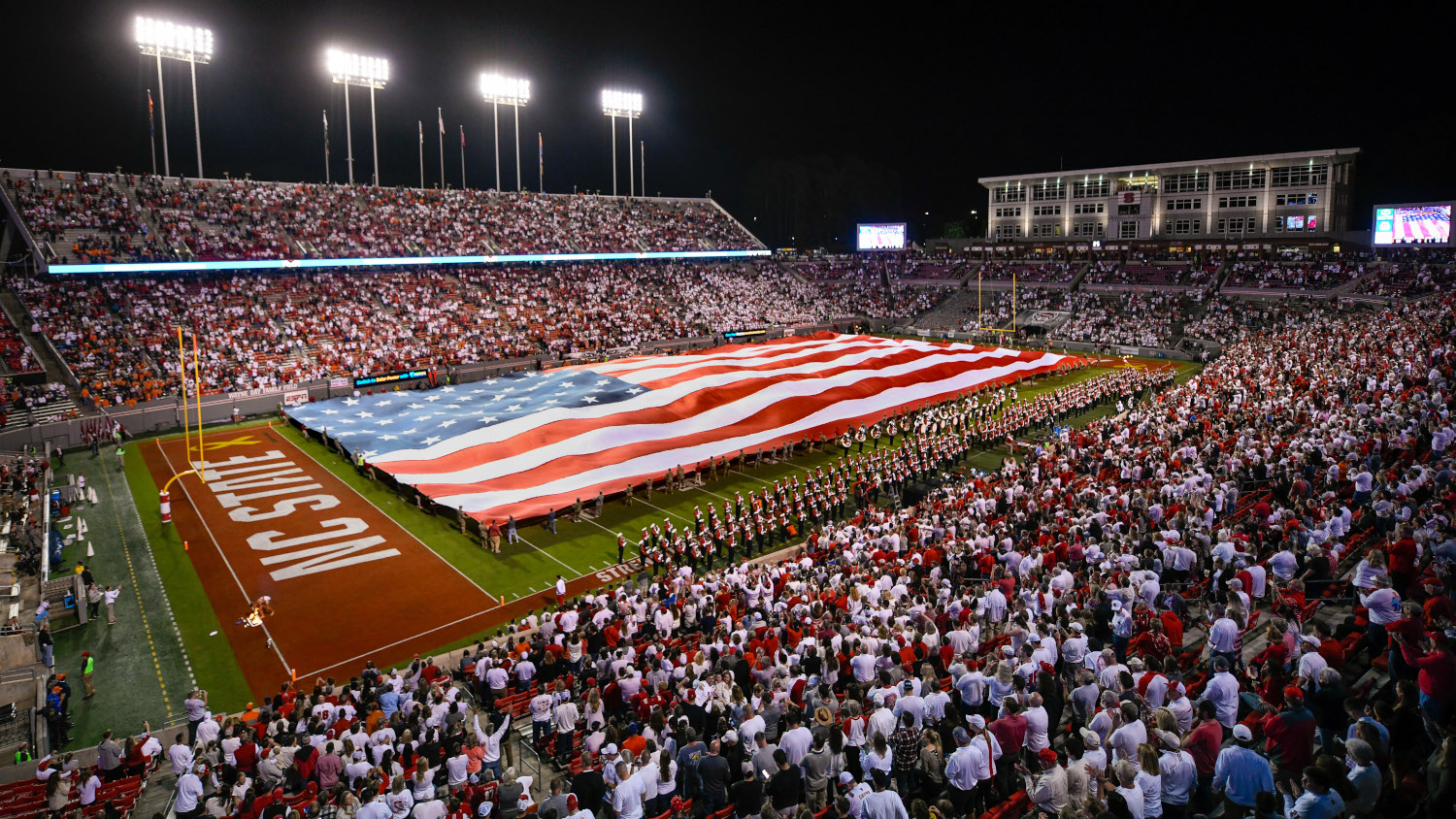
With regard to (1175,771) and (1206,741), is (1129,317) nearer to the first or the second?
(1206,741)

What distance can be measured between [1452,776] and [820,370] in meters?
30.3

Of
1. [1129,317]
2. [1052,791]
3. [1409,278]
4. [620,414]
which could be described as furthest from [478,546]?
[1409,278]

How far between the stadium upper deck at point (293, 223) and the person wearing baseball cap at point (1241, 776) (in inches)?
1861

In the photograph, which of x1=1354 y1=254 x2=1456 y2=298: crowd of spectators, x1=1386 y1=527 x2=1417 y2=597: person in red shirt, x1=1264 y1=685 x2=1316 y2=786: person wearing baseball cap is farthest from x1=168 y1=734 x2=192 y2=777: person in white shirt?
x1=1354 y1=254 x2=1456 y2=298: crowd of spectators

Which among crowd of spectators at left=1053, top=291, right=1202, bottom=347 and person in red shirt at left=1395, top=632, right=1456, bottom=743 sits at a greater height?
crowd of spectators at left=1053, top=291, right=1202, bottom=347

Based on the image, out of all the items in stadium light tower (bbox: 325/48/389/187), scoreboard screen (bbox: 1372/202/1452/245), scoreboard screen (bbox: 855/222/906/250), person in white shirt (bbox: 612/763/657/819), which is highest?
stadium light tower (bbox: 325/48/389/187)

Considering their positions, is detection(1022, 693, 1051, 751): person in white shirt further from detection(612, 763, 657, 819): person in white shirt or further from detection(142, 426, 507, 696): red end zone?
detection(142, 426, 507, 696): red end zone

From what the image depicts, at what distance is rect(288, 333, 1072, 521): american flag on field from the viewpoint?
23766mm

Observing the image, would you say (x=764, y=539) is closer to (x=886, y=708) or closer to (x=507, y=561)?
(x=507, y=561)

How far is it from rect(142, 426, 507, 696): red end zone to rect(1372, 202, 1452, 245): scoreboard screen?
59.3m

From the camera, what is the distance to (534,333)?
47.3 meters

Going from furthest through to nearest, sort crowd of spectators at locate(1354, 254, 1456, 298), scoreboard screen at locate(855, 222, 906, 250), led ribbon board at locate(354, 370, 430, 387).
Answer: scoreboard screen at locate(855, 222, 906, 250) → crowd of spectators at locate(1354, 254, 1456, 298) → led ribbon board at locate(354, 370, 430, 387)

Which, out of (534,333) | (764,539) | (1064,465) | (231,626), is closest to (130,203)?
(534,333)

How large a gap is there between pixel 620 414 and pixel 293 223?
30568 millimetres
